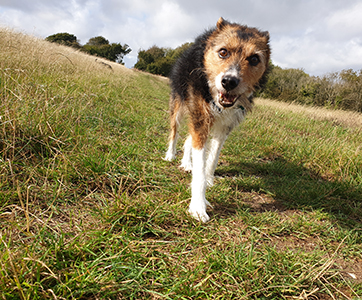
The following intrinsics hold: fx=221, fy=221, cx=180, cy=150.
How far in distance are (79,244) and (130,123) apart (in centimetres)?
335

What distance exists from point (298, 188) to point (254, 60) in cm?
175

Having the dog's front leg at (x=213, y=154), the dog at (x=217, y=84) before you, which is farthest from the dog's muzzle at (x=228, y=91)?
the dog's front leg at (x=213, y=154)

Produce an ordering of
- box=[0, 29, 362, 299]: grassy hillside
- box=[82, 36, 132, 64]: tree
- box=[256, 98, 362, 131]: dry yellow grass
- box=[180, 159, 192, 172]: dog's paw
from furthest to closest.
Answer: box=[82, 36, 132, 64]: tree < box=[256, 98, 362, 131]: dry yellow grass < box=[180, 159, 192, 172]: dog's paw < box=[0, 29, 362, 299]: grassy hillside

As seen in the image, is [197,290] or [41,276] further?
[197,290]

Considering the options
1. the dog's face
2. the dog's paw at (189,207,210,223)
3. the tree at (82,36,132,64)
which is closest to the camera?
the dog's paw at (189,207,210,223)

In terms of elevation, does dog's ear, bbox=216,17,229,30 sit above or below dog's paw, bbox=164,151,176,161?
above

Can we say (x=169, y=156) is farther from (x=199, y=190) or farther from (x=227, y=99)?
(x=227, y=99)

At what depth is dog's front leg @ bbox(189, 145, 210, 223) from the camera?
6.36ft

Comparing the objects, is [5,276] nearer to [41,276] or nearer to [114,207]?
[41,276]

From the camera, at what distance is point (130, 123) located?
4.41 m

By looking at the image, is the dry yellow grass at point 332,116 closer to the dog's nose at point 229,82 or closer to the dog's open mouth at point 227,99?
the dog's open mouth at point 227,99

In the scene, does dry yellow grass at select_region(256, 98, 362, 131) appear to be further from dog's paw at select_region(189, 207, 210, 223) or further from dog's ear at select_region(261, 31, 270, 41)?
dog's paw at select_region(189, 207, 210, 223)

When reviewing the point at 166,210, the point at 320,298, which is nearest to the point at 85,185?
the point at 166,210

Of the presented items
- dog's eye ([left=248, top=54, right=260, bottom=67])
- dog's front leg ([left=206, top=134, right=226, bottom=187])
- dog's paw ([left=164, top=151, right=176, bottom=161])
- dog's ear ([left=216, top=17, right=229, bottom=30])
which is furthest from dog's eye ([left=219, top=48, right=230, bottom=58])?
dog's paw ([left=164, top=151, right=176, bottom=161])
